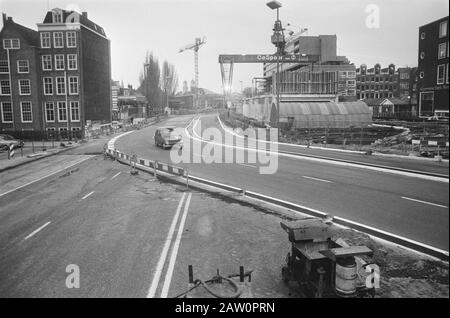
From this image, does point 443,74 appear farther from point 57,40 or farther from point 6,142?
point 57,40

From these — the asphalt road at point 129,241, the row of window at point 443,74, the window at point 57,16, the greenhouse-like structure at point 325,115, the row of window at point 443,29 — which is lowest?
the asphalt road at point 129,241

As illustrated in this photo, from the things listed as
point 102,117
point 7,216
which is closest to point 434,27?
point 7,216

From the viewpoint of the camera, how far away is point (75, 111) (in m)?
60.7

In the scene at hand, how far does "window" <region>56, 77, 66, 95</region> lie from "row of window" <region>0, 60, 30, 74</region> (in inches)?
174

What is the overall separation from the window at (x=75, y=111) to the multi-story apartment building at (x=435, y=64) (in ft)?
186

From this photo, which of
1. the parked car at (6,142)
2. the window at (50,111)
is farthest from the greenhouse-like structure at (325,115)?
the window at (50,111)

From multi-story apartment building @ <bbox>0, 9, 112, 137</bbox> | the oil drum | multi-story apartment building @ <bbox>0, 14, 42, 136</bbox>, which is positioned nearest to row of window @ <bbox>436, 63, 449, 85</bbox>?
the oil drum

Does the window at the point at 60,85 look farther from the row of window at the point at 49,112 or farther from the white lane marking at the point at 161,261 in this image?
the white lane marking at the point at 161,261

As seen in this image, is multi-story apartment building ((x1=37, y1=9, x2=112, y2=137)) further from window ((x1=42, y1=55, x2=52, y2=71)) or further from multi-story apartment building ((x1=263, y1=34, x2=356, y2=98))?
multi-story apartment building ((x1=263, y1=34, x2=356, y2=98))

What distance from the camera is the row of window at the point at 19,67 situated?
2311 inches

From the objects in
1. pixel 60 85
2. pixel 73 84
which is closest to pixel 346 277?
pixel 73 84

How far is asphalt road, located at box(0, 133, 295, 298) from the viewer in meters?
8.96

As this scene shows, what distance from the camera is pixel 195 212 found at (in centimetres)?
1502
